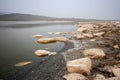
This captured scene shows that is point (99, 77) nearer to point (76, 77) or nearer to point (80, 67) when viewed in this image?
point (80, 67)

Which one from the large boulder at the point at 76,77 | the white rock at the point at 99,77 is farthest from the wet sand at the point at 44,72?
the white rock at the point at 99,77

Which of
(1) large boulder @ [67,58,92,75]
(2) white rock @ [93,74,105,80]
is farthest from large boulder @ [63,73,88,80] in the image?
(2) white rock @ [93,74,105,80]

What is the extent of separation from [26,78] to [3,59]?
10.5 ft

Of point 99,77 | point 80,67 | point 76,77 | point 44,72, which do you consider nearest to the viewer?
point 76,77

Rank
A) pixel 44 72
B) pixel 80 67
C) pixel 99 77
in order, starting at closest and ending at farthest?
1. pixel 99 77
2. pixel 80 67
3. pixel 44 72

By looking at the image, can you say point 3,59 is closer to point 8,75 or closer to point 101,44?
point 8,75

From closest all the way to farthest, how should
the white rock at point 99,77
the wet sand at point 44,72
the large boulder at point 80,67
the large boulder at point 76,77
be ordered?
the large boulder at point 76,77, the white rock at point 99,77, the large boulder at point 80,67, the wet sand at point 44,72

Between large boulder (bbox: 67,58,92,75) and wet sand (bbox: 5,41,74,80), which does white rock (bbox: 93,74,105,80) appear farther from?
wet sand (bbox: 5,41,74,80)

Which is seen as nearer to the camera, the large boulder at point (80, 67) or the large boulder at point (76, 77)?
the large boulder at point (76, 77)

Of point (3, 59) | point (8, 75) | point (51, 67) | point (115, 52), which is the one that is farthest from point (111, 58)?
point (3, 59)

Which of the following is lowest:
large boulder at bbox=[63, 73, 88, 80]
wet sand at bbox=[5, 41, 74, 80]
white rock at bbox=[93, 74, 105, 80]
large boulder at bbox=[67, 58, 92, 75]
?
wet sand at bbox=[5, 41, 74, 80]

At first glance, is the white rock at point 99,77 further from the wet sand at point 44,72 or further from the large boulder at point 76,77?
the wet sand at point 44,72

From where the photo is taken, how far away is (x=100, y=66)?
251 inches

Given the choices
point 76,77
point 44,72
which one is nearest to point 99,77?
point 76,77
